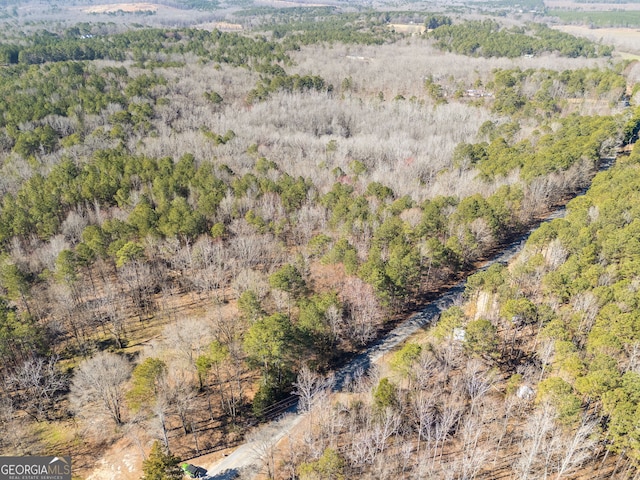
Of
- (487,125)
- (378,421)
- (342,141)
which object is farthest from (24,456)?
(487,125)

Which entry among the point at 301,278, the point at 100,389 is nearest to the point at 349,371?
the point at 301,278

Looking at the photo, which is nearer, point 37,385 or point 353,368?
→ point 37,385

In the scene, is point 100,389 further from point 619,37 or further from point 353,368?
point 619,37

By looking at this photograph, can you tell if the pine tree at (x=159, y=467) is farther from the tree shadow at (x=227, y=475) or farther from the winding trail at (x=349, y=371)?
the winding trail at (x=349, y=371)

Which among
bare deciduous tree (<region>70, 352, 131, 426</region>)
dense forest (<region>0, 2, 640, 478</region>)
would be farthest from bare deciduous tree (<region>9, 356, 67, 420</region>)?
bare deciduous tree (<region>70, 352, 131, 426</region>)

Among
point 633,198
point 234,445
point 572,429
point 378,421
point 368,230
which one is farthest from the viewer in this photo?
point 368,230

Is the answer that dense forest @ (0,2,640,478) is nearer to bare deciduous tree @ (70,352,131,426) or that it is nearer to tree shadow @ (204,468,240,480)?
bare deciduous tree @ (70,352,131,426)

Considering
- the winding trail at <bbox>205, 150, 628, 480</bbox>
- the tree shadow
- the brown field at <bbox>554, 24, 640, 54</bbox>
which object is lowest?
the tree shadow

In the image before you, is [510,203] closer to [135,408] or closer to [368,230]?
[368,230]
